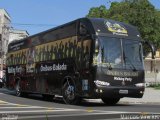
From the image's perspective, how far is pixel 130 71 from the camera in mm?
20297

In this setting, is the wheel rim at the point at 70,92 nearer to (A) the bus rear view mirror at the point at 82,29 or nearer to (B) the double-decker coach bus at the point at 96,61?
(B) the double-decker coach bus at the point at 96,61

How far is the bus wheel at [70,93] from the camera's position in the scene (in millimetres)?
20875

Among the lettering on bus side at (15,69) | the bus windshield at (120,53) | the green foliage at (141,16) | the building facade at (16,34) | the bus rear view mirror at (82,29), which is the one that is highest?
the building facade at (16,34)

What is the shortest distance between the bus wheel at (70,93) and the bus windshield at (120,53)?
6.80 ft

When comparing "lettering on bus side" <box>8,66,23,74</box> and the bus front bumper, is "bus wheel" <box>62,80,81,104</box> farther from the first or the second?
"lettering on bus side" <box>8,66,23,74</box>

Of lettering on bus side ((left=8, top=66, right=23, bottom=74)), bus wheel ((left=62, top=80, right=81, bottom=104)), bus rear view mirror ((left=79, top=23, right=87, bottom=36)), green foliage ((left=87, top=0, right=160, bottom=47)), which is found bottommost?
→ bus wheel ((left=62, top=80, right=81, bottom=104))

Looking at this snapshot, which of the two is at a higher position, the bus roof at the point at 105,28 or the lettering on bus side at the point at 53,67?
the bus roof at the point at 105,28

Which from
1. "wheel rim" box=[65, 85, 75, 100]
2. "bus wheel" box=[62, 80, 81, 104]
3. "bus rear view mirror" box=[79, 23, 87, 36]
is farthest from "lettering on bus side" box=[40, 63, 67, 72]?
"bus rear view mirror" box=[79, 23, 87, 36]

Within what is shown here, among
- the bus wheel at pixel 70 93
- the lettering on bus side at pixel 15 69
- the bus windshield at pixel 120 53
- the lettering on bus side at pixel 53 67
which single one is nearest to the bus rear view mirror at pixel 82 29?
the bus windshield at pixel 120 53

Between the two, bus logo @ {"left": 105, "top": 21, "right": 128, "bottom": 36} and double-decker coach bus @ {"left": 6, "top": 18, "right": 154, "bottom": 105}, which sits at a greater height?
bus logo @ {"left": 105, "top": 21, "right": 128, "bottom": 36}

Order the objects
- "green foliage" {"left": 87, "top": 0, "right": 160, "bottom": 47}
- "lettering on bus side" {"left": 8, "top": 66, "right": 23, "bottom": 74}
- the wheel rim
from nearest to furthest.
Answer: the wheel rim → "lettering on bus side" {"left": 8, "top": 66, "right": 23, "bottom": 74} → "green foliage" {"left": 87, "top": 0, "right": 160, "bottom": 47}

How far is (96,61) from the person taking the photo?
64.2 feet

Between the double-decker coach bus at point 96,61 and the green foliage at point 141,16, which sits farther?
the green foliage at point 141,16

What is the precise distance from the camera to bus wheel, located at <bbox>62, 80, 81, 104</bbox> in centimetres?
2088
